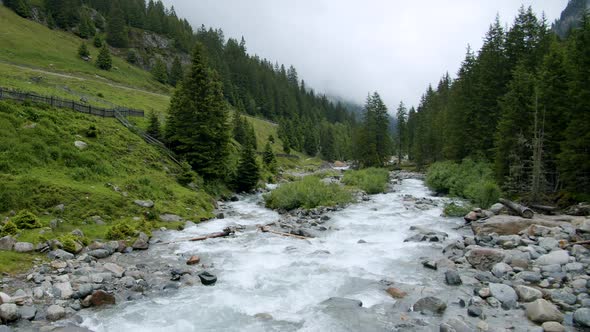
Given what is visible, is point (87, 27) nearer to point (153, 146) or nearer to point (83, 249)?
point (153, 146)

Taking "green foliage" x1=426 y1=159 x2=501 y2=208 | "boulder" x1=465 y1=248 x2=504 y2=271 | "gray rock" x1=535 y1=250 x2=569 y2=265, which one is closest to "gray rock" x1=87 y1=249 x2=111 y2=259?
"boulder" x1=465 y1=248 x2=504 y2=271

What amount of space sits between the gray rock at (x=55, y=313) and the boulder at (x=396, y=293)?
10682mm

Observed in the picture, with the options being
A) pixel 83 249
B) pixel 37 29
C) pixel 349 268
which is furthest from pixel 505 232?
pixel 37 29

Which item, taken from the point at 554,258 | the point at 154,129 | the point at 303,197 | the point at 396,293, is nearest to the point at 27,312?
the point at 396,293

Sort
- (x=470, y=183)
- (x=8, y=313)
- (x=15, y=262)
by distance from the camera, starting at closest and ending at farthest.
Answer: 1. (x=8, y=313)
2. (x=15, y=262)
3. (x=470, y=183)

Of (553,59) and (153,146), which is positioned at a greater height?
(553,59)

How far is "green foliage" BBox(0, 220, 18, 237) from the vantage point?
52.4 ft

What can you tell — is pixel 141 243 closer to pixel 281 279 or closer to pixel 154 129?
pixel 281 279

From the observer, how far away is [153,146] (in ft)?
116

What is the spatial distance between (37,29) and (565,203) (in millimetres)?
119055

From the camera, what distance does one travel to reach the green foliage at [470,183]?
27406 mm

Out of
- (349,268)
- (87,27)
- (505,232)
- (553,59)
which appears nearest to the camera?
(349,268)

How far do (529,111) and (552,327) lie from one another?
2699 centimetres

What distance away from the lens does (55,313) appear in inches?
415
